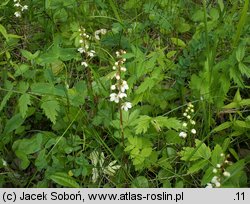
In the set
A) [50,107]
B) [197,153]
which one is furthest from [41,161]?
[197,153]

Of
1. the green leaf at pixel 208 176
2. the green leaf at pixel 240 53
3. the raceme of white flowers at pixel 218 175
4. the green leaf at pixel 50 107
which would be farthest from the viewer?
the green leaf at pixel 240 53

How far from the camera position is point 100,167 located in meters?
2.21

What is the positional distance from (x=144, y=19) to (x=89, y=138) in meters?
1.03

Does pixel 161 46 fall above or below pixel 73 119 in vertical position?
above

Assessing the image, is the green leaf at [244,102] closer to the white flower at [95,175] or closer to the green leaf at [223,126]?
the green leaf at [223,126]

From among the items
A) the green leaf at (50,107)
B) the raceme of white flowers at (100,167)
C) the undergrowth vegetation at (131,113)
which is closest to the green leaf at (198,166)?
the undergrowth vegetation at (131,113)

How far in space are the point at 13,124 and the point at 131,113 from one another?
595 mm

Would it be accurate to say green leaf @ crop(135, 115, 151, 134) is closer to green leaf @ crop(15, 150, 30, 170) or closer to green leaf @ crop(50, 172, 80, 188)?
green leaf @ crop(50, 172, 80, 188)

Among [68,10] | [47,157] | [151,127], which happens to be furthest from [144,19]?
[47,157]

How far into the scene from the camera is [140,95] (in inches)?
89.8

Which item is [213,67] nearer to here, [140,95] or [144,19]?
[140,95]

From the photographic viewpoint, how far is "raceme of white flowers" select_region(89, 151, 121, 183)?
2.20 m

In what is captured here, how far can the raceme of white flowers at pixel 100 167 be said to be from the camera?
2.20m

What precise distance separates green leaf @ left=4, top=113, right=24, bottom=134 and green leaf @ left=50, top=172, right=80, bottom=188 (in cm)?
36
